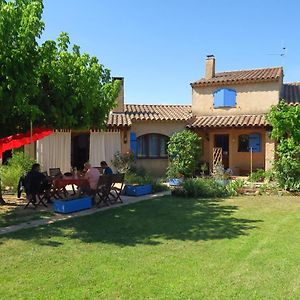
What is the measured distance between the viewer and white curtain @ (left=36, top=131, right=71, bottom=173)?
19203 mm

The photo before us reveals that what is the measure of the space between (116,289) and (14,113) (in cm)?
699

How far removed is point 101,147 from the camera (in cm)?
1969

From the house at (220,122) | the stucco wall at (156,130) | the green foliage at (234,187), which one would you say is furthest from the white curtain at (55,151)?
the green foliage at (234,187)

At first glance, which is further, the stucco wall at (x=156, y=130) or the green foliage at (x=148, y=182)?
the stucco wall at (x=156, y=130)

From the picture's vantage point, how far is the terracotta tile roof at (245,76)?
20.3m

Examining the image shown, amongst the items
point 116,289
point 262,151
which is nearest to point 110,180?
point 116,289

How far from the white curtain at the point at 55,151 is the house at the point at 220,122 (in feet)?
8.34

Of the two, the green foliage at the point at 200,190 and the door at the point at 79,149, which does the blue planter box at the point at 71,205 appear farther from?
the door at the point at 79,149

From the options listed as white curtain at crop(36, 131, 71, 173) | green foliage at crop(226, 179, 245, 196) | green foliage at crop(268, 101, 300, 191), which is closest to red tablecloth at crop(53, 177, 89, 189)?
green foliage at crop(226, 179, 245, 196)

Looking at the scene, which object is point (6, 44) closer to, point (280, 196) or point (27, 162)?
point (27, 162)

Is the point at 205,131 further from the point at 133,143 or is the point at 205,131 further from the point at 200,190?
the point at 200,190

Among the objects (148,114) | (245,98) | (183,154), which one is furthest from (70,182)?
(245,98)

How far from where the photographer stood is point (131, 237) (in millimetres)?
7887

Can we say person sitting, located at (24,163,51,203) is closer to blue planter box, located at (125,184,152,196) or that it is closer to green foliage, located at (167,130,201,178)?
blue planter box, located at (125,184,152,196)
